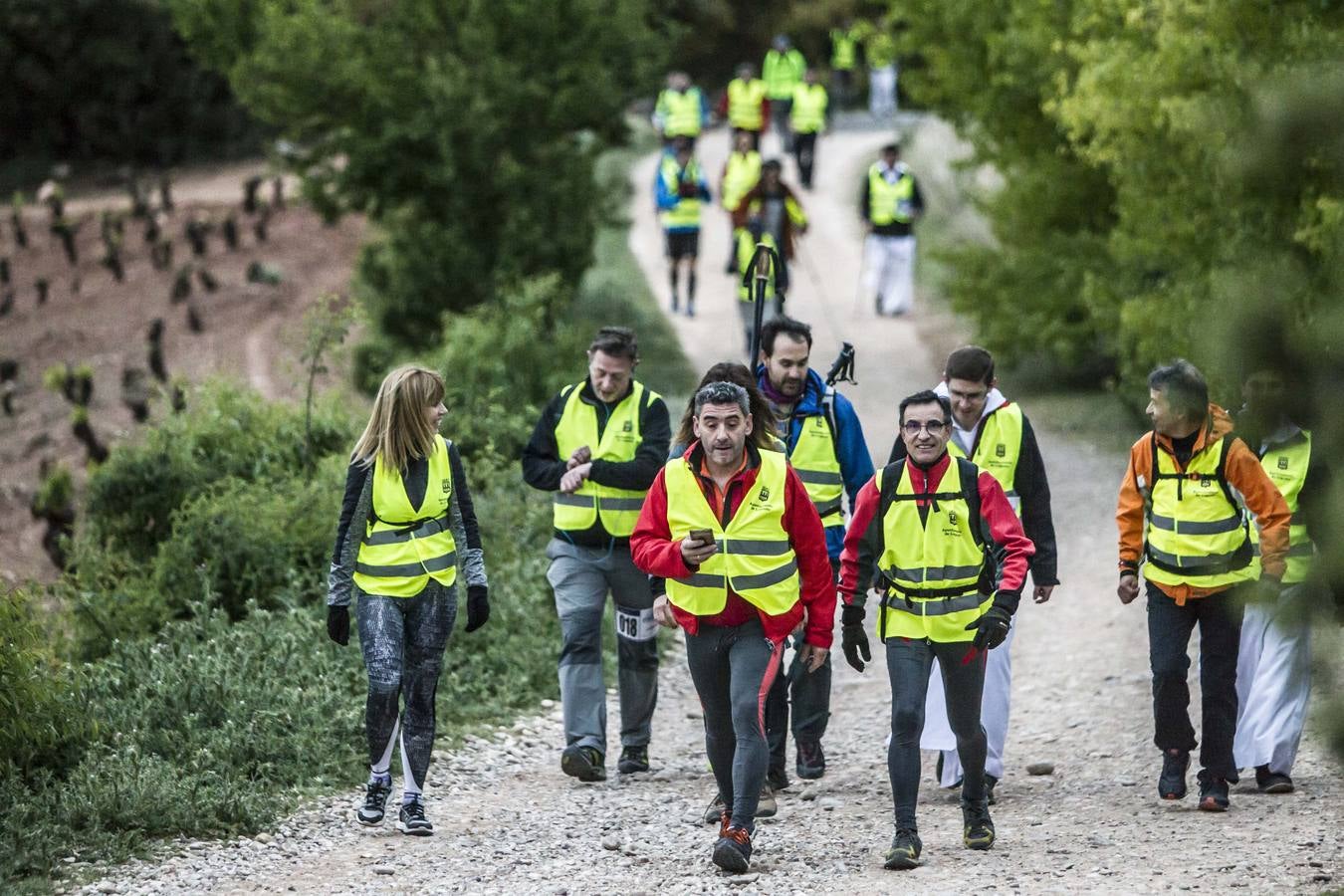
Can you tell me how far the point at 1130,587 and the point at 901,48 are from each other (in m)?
12.7

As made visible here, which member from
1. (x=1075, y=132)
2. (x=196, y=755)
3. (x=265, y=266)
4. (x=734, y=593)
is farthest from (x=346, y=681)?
(x=265, y=266)

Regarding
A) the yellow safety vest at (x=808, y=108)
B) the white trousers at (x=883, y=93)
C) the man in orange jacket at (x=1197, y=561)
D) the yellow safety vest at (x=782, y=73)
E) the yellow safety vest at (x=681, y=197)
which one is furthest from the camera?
the white trousers at (x=883, y=93)

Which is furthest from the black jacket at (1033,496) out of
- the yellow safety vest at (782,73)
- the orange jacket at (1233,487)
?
the yellow safety vest at (782,73)

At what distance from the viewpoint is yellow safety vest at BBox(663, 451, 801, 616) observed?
6.75 m

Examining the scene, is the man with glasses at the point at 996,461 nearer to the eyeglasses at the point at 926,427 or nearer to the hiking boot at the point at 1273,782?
the eyeglasses at the point at 926,427

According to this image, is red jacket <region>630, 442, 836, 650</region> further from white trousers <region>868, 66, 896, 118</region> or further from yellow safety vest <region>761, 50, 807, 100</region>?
white trousers <region>868, 66, 896, 118</region>

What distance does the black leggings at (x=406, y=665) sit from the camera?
7.36 metres

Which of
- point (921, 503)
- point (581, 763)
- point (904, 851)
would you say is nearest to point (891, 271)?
point (581, 763)

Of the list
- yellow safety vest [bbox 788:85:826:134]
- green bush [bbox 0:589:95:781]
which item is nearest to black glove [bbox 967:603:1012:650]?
green bush [bbox 0:589:95:781]

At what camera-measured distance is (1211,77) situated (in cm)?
1271

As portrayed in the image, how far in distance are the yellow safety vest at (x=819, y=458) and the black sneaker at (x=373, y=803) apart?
2.15 metres

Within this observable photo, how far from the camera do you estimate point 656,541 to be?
6828mm

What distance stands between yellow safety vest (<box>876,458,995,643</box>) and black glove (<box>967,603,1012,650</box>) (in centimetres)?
10

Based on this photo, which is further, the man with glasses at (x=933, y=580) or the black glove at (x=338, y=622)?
the black glove at (x=338, y=622)
